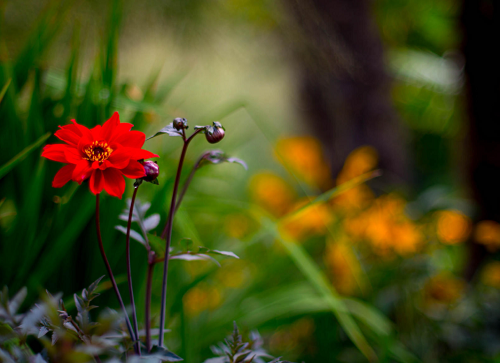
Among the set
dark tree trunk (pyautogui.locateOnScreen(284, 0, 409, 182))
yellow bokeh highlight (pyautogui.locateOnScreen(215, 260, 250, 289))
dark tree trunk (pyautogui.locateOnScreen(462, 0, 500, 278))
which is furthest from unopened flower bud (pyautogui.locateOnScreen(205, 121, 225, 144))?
dark tree trunk (pyautogui.locateOnScreen(284, 0, 409, 182))

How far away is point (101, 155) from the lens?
0.84 feet

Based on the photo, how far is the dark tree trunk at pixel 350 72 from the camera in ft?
4.16

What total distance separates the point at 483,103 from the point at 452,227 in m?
0.34

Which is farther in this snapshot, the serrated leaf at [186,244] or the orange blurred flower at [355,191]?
the orange blurred flower at [355,191]

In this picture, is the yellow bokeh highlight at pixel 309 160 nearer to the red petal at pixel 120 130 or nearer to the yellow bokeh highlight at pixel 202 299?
the yellow bokeh highlight at pixel 202 299

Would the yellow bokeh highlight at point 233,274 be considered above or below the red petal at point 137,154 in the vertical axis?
below

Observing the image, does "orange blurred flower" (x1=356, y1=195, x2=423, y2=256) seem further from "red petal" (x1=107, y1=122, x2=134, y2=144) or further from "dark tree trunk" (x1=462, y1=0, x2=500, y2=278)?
"red petal" (x1=107, y1=122, x2=134, y2=144)

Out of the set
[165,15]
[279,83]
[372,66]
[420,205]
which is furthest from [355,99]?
[279,83]

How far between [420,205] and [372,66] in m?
0.52

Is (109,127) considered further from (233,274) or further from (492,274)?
(492,274)

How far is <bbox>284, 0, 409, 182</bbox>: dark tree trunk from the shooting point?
1.27 meters

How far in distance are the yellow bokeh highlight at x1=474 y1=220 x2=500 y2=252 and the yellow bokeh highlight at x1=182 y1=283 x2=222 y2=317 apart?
2.08 ft

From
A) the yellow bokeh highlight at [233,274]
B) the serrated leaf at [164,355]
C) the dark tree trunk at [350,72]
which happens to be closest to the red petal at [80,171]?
the serrated leaf at [164,355]

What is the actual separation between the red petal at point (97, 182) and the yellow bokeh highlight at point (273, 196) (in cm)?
101
